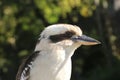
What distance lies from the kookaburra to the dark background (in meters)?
7.36

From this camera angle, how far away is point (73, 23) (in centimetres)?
1351

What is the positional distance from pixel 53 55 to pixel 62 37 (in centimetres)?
14

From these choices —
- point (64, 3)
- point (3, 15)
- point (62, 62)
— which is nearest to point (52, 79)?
point (62, 62)

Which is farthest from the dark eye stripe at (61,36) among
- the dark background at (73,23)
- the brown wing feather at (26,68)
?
the dark background at (73,23)

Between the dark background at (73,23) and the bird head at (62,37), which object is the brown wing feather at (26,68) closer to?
the bird head at (62,37)

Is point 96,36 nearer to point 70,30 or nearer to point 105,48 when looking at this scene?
point 105,48

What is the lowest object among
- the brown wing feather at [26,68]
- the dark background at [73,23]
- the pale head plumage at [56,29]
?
the dark background at [73,23]

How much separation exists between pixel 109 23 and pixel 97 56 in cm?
79

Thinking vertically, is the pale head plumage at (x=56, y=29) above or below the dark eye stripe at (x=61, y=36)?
above

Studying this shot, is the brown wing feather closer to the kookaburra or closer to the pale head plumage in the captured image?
the kookaburra

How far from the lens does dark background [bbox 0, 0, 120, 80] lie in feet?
40.4

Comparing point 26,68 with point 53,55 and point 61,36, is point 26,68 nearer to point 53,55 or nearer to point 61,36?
point 53,55

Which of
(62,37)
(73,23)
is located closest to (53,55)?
(62,37)

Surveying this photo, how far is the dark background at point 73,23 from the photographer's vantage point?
1232cm
